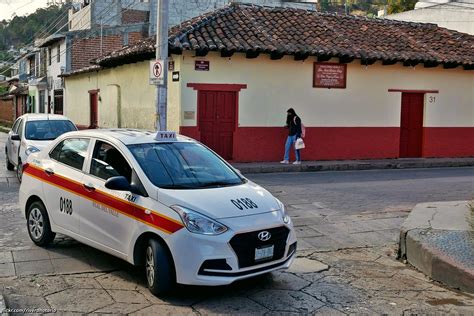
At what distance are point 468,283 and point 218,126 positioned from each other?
11.4 metres

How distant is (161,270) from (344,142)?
13.9 metres

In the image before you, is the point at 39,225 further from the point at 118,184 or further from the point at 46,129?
the point at 46,129

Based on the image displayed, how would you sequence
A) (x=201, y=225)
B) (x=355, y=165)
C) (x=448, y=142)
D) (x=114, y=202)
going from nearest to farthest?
(x=201, y=225) → (x=114, y=202) → (x=355, y=165) → (x=448, y=142)

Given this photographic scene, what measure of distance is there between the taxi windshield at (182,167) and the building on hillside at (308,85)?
9259 mm

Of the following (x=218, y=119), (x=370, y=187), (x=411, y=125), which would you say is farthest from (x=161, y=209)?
(x=411, y=125)

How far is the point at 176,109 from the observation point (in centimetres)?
1608

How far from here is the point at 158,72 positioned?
12938mm

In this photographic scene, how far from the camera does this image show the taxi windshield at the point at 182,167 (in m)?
5.75

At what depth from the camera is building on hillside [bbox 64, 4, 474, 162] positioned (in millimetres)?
16250

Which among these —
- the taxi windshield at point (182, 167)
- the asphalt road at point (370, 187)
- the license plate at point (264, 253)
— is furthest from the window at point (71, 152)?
the asphalt road at point (370, 187)

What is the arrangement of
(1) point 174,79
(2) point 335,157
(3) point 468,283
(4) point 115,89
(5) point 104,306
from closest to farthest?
(5) point 104,306, (3) point 468,283, (1) point 174,79, (2) point 335,157, (4) point 115,89

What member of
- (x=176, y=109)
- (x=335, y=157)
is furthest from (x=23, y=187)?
(x=335, y=157)

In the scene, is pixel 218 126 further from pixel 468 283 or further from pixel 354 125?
pixel 468 283

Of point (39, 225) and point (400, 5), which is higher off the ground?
point (400, 5)
